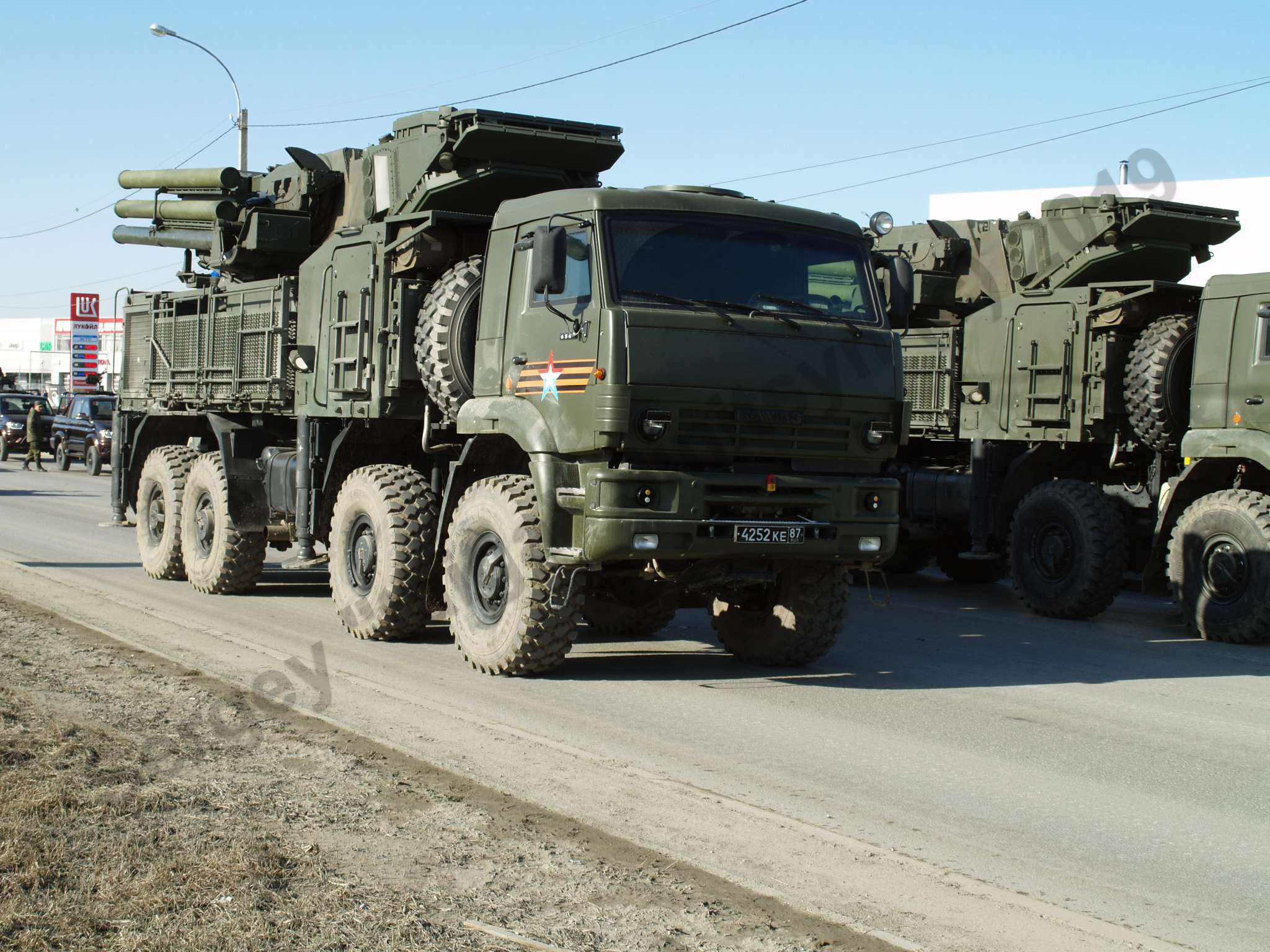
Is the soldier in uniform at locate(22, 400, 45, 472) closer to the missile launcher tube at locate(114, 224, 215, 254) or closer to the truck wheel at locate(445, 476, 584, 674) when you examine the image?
the missile launcher tube at locate(114, 224, 215, 254)

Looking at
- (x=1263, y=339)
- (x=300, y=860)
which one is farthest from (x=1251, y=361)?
(x=300, y=860)

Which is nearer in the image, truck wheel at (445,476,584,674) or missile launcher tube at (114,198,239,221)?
truck wheel at (445,476,584,674)

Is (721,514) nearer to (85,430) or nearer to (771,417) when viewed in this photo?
(771,417)

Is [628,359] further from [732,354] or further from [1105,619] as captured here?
[1105,619]

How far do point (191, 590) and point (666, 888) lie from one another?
951 centimetres

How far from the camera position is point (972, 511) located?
15102 millimetres

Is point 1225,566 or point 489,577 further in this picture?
point 1225,566

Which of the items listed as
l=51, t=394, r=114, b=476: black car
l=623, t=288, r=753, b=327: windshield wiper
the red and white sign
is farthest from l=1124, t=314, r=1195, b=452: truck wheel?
the red and white sign

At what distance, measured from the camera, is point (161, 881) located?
15.6 feet

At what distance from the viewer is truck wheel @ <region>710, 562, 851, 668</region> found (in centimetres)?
954

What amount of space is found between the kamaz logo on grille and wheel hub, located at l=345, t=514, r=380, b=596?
10.9 feet

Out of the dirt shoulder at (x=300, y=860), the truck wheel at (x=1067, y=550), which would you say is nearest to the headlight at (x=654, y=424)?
the dirt shoulder at (x=300, y=860)

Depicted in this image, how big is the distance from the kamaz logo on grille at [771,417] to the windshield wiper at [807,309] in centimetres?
67

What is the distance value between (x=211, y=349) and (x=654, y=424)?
22.9 ft
